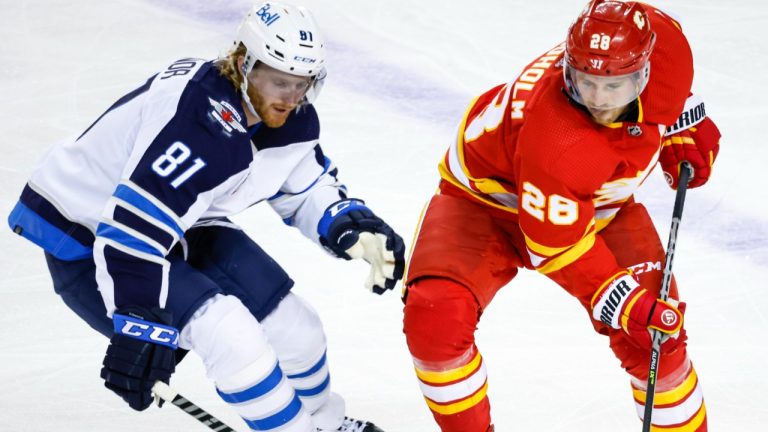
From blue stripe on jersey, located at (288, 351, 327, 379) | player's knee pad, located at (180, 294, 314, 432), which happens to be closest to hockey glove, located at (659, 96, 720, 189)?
blue stripe on jersey, located at (288, 351, 327, 379)

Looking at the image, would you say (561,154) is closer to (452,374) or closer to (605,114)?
(605,114)

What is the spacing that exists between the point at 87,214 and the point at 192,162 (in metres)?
0.35

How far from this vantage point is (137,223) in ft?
9.24

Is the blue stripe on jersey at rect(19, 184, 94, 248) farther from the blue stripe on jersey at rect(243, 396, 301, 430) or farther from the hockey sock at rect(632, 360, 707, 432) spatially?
the hockey sock at rect(632, 360, 707, 432)

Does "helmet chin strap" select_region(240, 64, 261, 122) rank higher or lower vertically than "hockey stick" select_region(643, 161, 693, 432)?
higher

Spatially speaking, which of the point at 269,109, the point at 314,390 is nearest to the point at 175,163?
the point at 269,109

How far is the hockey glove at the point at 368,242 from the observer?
3195 millimetres

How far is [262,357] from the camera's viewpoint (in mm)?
2939

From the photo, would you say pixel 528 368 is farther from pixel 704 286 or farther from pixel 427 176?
pixel 427 176

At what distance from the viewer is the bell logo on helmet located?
295 cm

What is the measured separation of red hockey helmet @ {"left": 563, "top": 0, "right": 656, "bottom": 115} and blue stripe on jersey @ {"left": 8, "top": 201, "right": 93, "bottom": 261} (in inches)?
49.7

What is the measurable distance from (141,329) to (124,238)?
A: 21 centimetres

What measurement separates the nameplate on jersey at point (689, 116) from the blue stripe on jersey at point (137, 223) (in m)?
1.40

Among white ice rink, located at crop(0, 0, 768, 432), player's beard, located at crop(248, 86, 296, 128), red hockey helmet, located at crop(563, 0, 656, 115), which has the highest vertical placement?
red hockey helmet, located at crop(563, 0, 656, 115)
